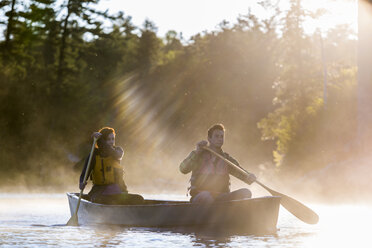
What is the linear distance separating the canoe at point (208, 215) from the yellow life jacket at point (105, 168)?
1.65 feet

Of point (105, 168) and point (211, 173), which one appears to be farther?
point (105, 168)

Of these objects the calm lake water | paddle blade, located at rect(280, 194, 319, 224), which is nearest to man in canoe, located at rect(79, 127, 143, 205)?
the calm lake water

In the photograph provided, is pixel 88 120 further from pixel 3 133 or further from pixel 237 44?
pixel 237 44

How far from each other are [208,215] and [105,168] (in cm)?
218

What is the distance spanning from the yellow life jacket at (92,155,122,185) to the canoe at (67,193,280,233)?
504 millimetres

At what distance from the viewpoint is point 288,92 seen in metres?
32.6

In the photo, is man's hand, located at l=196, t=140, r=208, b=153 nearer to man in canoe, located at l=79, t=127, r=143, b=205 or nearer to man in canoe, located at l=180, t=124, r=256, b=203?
man in canoe, located at l=180, t=124, r=256, b=203

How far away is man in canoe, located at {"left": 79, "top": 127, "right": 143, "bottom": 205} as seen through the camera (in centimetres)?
1120

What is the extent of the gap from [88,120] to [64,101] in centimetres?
236

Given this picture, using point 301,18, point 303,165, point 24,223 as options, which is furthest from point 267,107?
point 24,223

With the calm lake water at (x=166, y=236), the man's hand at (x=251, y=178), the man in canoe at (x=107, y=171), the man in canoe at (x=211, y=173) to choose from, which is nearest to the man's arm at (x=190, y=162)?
the man in canoe at (x=211, y=173)

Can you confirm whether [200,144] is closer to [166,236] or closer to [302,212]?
[166,236]

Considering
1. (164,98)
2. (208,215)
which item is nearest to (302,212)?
(208,215)

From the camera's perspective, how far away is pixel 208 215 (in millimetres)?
10125
